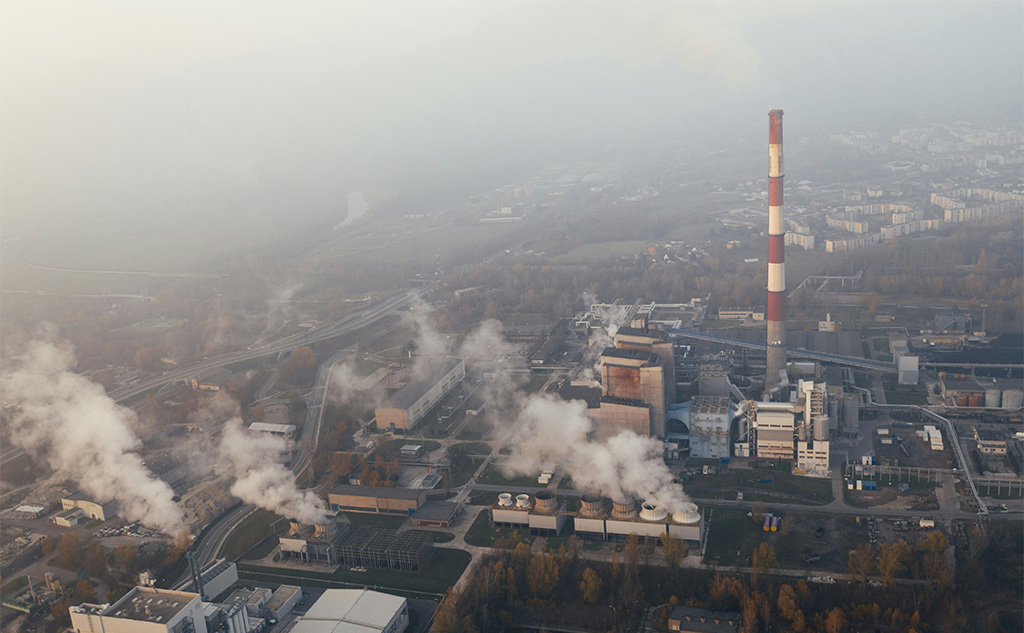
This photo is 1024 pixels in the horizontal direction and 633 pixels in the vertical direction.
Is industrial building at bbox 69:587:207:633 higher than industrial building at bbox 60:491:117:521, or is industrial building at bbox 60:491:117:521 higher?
industrial building at bbox 69:587:207:633

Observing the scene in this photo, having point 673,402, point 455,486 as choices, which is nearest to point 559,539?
point 455,486

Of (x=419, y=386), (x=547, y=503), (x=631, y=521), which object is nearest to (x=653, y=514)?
(x=631, y=521)

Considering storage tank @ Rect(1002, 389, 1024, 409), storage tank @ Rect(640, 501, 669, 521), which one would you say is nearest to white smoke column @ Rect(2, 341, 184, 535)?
storage tank @ Rect(640, 501, 669, 521)

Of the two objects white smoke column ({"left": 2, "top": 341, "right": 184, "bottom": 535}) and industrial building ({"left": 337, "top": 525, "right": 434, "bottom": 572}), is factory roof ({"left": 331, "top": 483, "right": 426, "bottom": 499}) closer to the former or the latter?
industrial building ({"left": 337, "top": 525, "right": 434, "bottom": 572})

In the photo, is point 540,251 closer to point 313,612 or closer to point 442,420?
point 442,420

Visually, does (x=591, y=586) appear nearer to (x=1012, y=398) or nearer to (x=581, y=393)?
(x=581, y=393)

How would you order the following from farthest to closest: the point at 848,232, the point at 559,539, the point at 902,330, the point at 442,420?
the point at 848,232 < the point at 902,330 < the point at 442,420 < the point at 559,539
